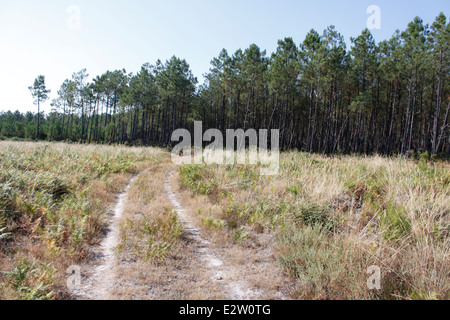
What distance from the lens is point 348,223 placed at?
5.09 metres

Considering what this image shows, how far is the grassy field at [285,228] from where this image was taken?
129 inches

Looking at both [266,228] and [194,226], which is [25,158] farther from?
[266,228]

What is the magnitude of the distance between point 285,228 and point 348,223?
51.7 inches

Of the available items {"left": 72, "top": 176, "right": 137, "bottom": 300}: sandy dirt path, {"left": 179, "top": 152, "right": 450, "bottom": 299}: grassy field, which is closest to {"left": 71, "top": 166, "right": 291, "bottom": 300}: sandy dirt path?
{"left": 72, "top": 176, "right": 137, "bottom": 300}: sandy dirt path

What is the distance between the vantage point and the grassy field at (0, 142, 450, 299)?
3281 mm

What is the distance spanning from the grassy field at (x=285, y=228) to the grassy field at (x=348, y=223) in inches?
0.8

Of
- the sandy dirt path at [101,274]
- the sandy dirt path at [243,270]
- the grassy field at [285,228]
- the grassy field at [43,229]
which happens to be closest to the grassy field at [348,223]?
the grassy field at [285,228]

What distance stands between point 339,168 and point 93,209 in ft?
27.2

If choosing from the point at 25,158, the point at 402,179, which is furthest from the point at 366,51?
the point at 25,158

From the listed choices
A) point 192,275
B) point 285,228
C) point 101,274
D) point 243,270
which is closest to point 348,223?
point 285,228

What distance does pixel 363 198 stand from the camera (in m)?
6.57

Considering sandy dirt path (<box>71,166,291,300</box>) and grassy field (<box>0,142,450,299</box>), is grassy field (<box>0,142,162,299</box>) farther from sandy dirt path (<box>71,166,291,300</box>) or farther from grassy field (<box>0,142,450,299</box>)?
sandy dirt path (<box>71,166,291,300</box>)

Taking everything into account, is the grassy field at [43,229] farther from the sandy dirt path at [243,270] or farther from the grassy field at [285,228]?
the sandy dirt path at [243,270]
